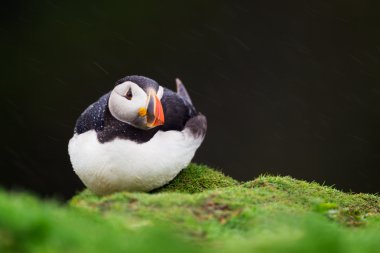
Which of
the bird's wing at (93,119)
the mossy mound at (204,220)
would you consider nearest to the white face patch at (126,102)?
the bird's wing at (93,119)

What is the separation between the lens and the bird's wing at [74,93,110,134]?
5418 millimetres

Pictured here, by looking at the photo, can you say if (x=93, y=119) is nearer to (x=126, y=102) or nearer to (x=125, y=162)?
(x=126, y=102)

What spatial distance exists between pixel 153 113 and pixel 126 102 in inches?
10.4

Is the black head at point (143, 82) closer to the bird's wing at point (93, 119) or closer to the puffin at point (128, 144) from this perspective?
the puffin at point (128, 144)

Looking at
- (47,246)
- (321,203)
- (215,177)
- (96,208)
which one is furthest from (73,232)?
(215,177)

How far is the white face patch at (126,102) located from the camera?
16.9 feet

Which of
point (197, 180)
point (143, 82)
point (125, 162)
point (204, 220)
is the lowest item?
point (197, 180)

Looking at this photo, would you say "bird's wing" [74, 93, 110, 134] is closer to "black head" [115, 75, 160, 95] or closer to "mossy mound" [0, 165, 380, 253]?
"black head" [115, 75, 160, 95]

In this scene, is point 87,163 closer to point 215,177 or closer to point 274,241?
point 215,177

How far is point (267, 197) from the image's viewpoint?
504cm

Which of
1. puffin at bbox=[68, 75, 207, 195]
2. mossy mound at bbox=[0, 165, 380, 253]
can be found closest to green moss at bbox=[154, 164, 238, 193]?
mossy mound at bbox=[0, 165, 380, 253]

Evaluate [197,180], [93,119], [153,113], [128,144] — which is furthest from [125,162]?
[197,180]

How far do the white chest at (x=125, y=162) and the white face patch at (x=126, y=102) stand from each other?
216 millimetres

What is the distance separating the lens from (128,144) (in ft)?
17.0
